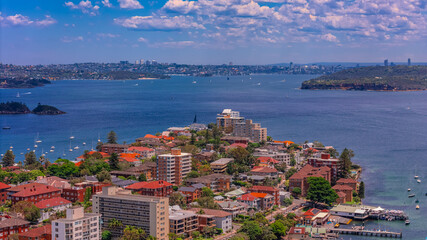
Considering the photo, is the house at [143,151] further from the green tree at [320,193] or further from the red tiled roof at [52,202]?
the green tree at [320,193]

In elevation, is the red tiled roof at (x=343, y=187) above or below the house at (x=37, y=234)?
below

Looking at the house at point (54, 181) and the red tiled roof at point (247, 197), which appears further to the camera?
the house at point (54, 181)

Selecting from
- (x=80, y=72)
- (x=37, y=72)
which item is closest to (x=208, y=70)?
(x=80, y=72)

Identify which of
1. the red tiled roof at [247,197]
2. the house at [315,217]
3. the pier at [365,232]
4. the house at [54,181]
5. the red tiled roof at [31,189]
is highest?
the red tiled roof at [31,189]

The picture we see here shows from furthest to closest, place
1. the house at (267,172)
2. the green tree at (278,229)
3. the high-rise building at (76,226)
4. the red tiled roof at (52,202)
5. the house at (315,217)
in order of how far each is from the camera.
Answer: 1. the house at (267,172)
2. the house at (315,217)
3. the red tiled roof at (52,202)
4. the green tree at (278,229)
5. the high-rise building at (76,226)

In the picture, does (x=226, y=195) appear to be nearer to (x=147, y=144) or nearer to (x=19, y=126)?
(x=147, y=144)

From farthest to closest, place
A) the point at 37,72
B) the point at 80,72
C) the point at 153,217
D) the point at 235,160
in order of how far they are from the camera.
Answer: the point at 80,72 < the point at 37,72 < the point at 235,160 < the point at 153,217

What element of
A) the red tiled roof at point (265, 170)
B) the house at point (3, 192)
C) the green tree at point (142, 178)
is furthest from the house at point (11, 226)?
the red tiled roof at point (265, 170)

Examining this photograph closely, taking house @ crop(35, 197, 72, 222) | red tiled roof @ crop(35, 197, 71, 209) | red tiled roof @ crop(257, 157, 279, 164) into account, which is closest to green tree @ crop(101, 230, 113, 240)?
house @ crop(35, 197, 72, 222)
